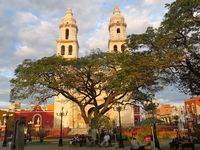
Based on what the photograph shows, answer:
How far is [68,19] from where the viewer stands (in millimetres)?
50656

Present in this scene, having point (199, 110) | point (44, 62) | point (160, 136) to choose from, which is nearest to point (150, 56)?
point (44, 62)

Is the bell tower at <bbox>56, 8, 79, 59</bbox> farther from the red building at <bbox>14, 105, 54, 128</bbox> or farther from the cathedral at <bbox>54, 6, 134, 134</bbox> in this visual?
the red building at <bbox>14, 105, 54, 128</bbox>

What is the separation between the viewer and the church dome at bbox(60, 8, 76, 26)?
50.1m

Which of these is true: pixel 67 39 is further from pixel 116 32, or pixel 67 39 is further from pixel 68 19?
pixel 116 32

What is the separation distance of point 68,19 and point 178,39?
39130 mm

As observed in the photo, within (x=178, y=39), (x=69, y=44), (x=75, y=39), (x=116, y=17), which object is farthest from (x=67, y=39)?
(x=178, y=39)

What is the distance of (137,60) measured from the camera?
1512 cm

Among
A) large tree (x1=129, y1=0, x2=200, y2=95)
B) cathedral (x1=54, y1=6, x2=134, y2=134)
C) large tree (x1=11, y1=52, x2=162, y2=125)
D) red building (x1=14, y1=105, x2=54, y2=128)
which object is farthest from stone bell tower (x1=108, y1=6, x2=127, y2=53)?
large tree (x1=129, y1=0, x2=200, y2=95)

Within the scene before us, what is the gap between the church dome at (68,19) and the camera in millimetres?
50062

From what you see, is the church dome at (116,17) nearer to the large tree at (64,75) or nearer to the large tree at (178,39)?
the large tree at (64,75)

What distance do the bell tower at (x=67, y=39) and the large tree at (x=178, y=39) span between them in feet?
Result: 114

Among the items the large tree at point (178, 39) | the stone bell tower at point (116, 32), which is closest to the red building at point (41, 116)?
the stone bell tower at point (116, 32)

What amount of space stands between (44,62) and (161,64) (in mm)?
12966

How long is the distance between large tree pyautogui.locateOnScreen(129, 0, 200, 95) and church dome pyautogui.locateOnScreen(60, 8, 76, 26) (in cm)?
3617
